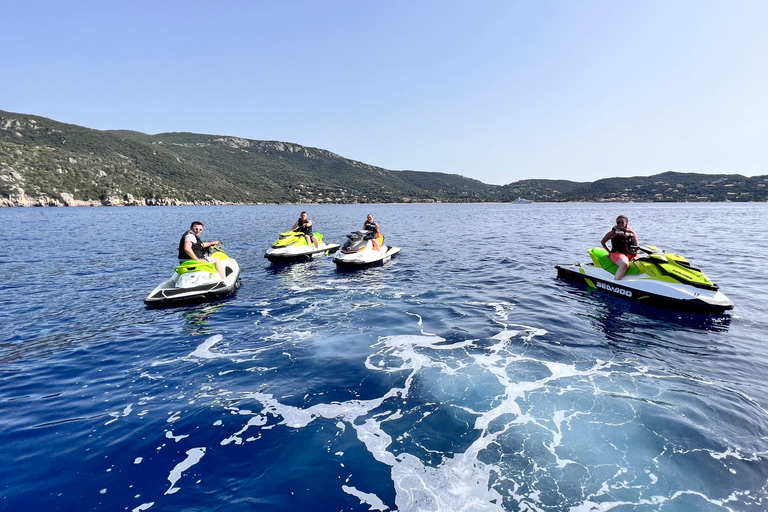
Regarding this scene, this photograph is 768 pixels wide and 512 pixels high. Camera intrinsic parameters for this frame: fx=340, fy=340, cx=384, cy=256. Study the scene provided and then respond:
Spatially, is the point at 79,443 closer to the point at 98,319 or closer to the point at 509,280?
the point at 98,319

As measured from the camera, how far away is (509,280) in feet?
48.6

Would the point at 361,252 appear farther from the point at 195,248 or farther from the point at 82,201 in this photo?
the point at 82,201

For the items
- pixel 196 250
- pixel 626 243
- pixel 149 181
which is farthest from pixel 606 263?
pixel 149 181

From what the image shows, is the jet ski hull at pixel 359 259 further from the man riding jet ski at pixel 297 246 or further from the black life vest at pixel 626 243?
the black life vest at pixel 626 243

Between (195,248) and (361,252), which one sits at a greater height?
(195,248)

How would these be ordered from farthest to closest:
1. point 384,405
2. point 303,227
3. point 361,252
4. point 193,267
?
point 303,227, point 361,252, point 193,267, point 384,405

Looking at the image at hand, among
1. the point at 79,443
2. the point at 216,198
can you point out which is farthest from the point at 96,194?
the point at 79,443

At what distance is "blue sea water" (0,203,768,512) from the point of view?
3.98 meters

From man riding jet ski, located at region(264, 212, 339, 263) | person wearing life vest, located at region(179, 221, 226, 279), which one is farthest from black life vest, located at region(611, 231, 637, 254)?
man riding jet ski, located at region(264, 212, 339, 263)

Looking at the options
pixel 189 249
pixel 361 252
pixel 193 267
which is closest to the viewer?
pixel 193 267

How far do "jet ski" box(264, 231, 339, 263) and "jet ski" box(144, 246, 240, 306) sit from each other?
19.6 ft

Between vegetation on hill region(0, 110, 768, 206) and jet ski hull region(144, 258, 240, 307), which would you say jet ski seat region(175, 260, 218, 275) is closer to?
jet ski hull region(144, 258, 240, 307)

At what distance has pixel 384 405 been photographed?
5.76 metres

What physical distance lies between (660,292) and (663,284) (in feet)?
0.91
